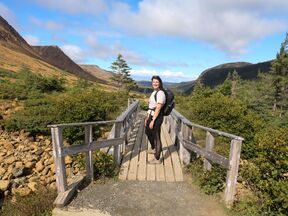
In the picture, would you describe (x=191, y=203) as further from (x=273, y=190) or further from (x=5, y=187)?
(x=5, y=187)

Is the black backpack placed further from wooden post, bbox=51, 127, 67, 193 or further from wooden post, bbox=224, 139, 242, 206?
wooden post, bbox=51, 127, 67, 193

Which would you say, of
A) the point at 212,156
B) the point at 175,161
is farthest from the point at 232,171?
the point at 175,161

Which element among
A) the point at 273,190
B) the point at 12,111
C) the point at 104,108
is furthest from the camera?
the point at 12,111

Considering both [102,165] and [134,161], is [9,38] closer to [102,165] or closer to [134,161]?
[134,161]

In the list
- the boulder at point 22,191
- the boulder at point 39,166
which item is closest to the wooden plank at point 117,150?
the boulder at point 22,191

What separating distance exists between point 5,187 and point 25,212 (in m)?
4.73

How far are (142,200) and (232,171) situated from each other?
5.78 feet

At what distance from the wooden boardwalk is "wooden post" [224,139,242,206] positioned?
1.43 m

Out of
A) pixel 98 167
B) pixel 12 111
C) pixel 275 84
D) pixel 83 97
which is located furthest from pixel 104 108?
pixel 275 84

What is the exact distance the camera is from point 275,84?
128 feet

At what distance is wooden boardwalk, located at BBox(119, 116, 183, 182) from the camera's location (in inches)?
247

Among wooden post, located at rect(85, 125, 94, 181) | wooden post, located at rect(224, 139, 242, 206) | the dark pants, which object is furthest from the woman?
wooden post, located at rect(224, 139, 242, 206)

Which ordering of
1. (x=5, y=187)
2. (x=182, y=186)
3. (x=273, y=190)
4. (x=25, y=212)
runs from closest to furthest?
1. (x=273, y=190)
2. (x=25, y=212)
3. (x=182, y=186)
4. (x=5, y=187)

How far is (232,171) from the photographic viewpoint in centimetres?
483
